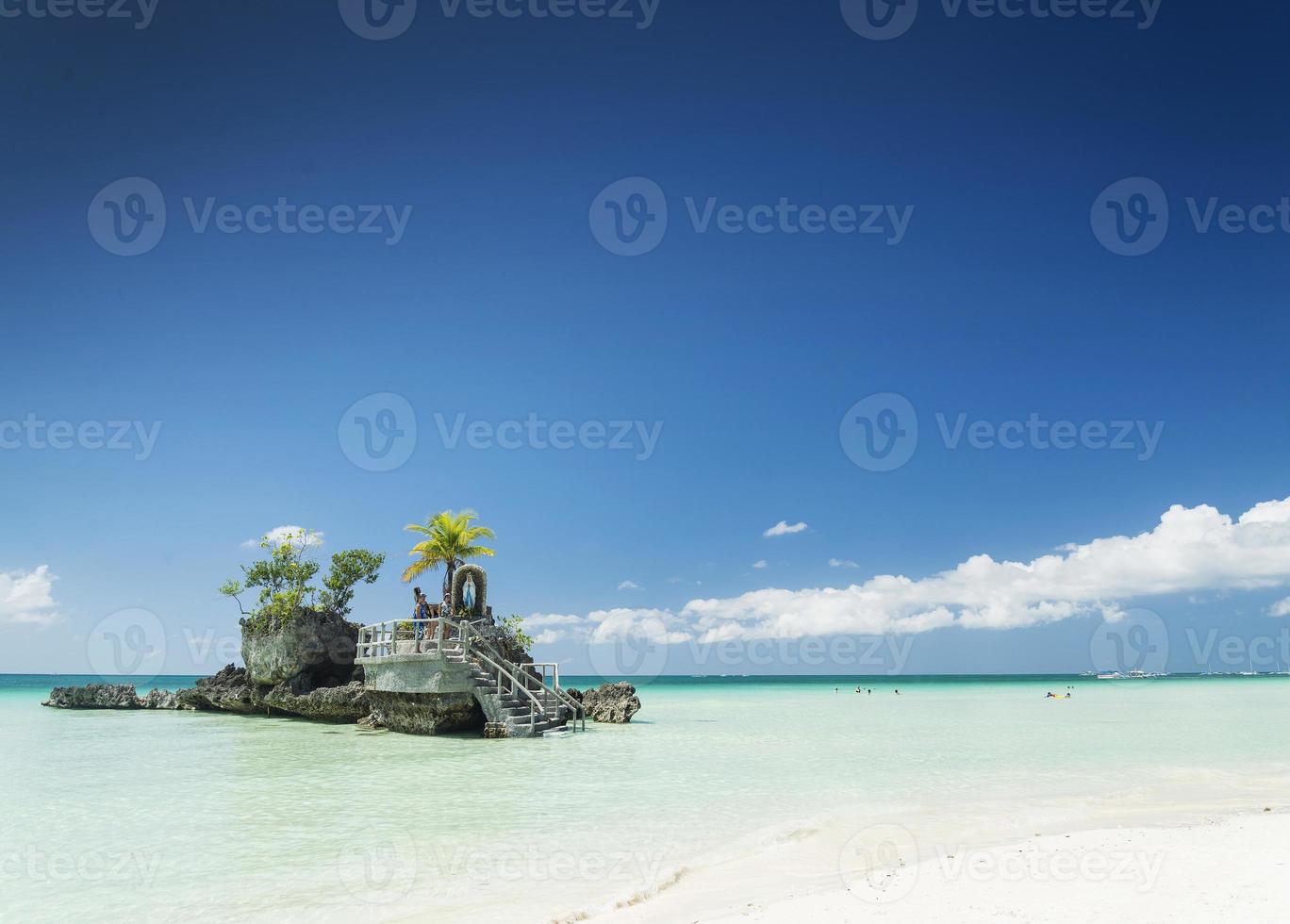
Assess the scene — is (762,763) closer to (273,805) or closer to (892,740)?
(892,740)

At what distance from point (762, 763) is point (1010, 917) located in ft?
42.3

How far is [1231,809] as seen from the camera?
12141mm

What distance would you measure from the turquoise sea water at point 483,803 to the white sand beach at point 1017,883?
909 mm

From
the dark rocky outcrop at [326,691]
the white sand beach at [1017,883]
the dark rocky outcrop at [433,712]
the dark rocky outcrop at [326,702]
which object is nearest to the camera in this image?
the white sand beach at [1017,883]

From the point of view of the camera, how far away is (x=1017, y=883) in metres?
7.44

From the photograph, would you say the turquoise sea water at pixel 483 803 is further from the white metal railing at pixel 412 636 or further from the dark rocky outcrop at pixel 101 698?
the dark rocky outcrop at pixel 101 698

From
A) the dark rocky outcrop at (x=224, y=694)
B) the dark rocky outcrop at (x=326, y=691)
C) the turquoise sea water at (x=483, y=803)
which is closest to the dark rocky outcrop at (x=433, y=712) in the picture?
the dark rocky outcrop at (x=326, y=691)

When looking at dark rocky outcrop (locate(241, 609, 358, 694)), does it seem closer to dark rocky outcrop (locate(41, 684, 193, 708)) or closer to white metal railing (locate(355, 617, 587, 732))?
white metal railing (locate(355, 617, 587, 732))

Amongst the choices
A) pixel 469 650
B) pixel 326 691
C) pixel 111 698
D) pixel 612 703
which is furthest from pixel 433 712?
pixel 111 698

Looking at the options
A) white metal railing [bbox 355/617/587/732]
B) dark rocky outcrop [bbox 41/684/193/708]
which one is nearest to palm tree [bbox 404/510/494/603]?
white metal railing [bbox 355/617/587/732]

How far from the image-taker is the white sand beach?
633 cm

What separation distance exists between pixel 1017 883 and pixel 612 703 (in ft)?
83.0

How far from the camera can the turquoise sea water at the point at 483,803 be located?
8.24m

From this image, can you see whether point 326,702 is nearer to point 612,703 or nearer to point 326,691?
point 326,691
